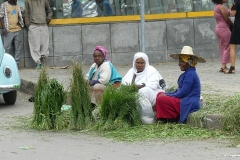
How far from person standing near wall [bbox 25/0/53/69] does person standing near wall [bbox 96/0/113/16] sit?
1190mm

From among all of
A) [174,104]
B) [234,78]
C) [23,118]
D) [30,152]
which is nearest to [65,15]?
[234,78]

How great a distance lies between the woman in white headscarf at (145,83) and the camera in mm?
9805

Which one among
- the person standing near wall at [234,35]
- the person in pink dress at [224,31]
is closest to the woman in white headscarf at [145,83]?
the person standing near wall at [234,35]

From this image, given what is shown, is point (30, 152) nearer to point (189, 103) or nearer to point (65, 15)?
point (189, 103)

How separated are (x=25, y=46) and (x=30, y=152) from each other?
28.1 feet

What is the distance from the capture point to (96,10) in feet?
55.9

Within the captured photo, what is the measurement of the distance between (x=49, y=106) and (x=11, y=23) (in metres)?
6.53

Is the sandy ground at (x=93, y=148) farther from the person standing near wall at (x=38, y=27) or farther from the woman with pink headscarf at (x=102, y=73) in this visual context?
the person standing near wall at (x=38, y=27)

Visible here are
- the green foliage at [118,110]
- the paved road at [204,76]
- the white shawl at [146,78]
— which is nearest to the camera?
the green foliage at [118,110]

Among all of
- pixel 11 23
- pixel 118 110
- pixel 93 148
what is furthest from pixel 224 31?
pixel 93 148

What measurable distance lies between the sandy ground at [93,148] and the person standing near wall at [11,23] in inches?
257

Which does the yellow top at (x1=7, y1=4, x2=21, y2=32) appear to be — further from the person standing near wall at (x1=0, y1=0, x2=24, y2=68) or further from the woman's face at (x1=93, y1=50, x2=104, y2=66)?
the woman's face at (x1=93, y1=50, x2=104, y2=66)

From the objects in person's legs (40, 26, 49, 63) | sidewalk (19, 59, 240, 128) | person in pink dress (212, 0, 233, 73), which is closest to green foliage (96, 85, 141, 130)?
sidewalk (19, 59, 240, 128)

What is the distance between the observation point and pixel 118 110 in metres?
9.66
